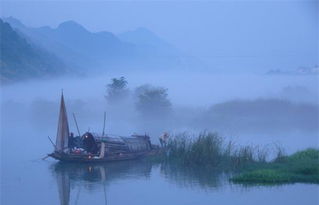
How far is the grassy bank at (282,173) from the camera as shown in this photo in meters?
14.0

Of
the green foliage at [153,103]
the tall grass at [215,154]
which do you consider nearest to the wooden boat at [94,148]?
the tall grass at [215,154]

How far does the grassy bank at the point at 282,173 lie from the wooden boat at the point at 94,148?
3685 millimetres

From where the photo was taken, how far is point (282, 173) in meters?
14.2

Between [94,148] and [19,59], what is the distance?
2469 centimetres

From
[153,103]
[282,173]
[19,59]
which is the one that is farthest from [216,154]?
[19,59]

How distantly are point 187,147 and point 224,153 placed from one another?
3.55ft

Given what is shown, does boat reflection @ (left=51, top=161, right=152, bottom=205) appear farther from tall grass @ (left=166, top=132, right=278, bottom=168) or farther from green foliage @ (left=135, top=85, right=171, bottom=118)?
green foliage @ (left=135, top=85, right=171, bottom=118)

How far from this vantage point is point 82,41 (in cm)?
5238

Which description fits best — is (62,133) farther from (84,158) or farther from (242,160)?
(242,160)

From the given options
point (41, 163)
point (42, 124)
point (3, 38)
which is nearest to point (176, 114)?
point (42, 124)

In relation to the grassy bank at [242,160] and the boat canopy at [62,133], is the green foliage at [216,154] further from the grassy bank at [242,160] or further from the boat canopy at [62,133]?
the boat canopy at [62,133]

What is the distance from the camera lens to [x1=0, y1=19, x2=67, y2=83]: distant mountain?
3931 centimetres

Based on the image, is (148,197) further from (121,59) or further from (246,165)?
(121,59)

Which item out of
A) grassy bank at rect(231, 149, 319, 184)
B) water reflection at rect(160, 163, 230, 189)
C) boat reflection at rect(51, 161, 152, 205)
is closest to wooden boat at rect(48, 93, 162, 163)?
boat reflection at rect(51, 161, 152, 205)
